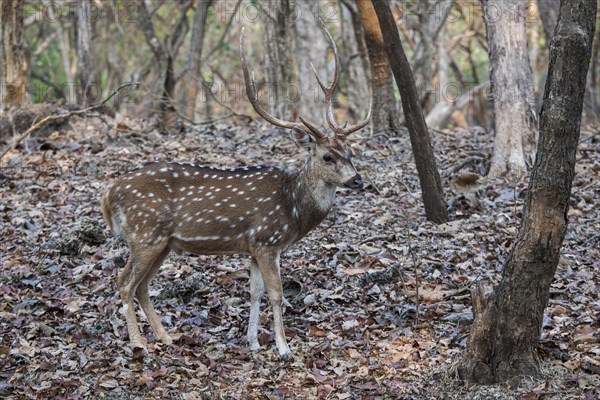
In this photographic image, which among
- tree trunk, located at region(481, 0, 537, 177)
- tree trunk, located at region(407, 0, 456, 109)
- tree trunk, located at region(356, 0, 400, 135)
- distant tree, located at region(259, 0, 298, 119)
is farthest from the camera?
tree trunk, located at region(407, 0, 456, 109)

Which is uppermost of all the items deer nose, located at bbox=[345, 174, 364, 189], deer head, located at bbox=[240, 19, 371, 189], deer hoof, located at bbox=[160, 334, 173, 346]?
deer head, located at bbox=[240, 19, 371, 189]

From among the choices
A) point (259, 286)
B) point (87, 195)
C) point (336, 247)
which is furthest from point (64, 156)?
point (259, 286)

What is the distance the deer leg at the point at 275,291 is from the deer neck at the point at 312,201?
43 centimetres

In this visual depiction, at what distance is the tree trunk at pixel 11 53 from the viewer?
1487 centimetres

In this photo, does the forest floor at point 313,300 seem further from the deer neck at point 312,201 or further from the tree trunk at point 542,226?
the deer neck at point 312,201

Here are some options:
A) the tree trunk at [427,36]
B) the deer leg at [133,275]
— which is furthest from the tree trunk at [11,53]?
the tree trunk at [427,36]

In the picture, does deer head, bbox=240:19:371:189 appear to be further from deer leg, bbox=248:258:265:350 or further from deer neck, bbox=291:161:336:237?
deer leg, bbox=248:258:265:350

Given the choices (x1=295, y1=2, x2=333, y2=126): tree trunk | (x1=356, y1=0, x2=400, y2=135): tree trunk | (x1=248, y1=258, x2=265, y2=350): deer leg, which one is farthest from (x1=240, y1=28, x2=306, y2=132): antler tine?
(x1=295, y1=2, x2=333, y2=126): tree trunk

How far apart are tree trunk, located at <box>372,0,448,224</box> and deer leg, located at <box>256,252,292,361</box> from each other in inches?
114

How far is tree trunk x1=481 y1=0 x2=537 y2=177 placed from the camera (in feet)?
39.1

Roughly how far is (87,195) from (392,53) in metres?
4.90

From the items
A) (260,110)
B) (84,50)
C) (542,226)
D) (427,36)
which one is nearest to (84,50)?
(84,50)

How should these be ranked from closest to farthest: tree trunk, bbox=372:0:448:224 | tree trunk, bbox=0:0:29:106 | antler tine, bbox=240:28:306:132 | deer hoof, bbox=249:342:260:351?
deer hoof, bbox=249:342:260:351 → antler tine, bbox=240:28:306:132 → tree trunk, bbox=372:0:448:224 → tree trunk, bbox=0:0:29:106

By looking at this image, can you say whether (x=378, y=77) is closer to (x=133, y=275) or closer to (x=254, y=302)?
(x=254, y=302)
